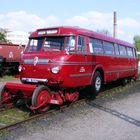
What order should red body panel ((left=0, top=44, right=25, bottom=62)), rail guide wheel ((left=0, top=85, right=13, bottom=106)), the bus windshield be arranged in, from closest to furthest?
rail guide wheel ((left=0, top=85, right=13, bottom=106)), the bus windshield, red body panel ((left=0, top=44, right=25, bottom=62))

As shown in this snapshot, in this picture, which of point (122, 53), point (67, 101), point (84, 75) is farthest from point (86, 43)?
point (122, 53)

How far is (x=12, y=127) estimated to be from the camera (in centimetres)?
916

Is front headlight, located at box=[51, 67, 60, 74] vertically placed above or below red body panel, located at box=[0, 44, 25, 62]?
below

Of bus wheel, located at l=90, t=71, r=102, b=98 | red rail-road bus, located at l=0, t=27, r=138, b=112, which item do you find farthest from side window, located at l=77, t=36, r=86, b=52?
bus wheel, located at l=90, t=71, r=102, b=98

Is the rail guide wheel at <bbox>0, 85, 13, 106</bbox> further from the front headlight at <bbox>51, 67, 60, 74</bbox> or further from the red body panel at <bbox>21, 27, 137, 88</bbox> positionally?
the front headlight at <bbox>51, 67, 60, 74</bbox>

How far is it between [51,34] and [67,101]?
7.60 ft

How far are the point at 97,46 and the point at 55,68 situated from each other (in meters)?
3.27

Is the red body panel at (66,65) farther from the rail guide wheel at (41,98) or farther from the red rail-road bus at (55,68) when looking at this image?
the rail guide wheel at (41,98)

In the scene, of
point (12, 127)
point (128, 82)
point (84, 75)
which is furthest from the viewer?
point (128, 82)

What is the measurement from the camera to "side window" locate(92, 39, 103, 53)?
13.8 meters

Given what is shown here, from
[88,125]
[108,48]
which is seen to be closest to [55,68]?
[88,125]

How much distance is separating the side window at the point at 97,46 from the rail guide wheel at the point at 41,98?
3436 millimetres

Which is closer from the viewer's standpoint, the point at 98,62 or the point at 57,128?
the point at 57,128

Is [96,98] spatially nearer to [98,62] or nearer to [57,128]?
[98,62]
